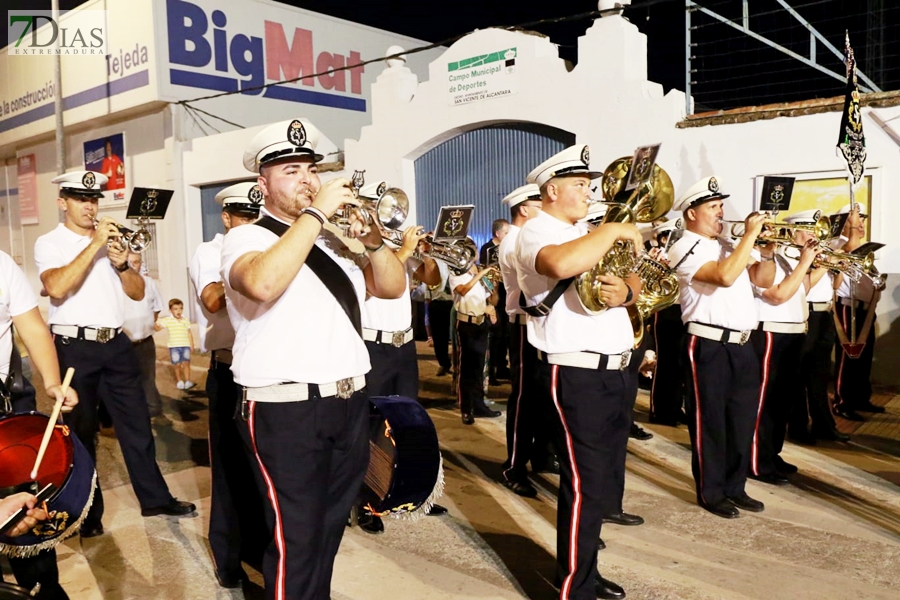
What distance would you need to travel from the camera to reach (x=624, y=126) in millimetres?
10172

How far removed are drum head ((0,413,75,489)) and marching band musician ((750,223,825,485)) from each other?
14.3ft

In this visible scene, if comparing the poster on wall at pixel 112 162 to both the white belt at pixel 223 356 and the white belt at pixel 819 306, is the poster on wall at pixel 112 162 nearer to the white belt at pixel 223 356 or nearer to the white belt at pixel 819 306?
the white belt at pixel 223 356

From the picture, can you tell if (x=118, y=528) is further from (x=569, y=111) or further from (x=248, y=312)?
(x=569, y=111)

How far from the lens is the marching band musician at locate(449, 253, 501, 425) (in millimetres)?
7844

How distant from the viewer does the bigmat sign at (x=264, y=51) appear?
17219 mm

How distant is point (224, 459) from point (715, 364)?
304 centimetres

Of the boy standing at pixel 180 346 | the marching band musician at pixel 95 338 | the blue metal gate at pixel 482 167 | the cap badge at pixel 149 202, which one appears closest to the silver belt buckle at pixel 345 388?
the marching band musician at pixel 95 338

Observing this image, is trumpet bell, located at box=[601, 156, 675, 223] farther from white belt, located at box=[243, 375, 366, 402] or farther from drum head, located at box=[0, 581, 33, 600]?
drum head, located at box=[0, 581, 33, 600]

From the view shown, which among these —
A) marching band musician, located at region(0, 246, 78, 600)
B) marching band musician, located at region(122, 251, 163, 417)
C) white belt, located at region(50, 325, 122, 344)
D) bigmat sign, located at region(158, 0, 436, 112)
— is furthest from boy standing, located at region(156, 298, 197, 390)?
bigmat sign, located at region(158, 0, 436, 112)

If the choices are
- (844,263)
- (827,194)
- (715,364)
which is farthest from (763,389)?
(827,194)

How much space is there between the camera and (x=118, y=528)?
4953mm

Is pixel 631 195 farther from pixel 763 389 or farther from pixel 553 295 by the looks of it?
pixel 763 389

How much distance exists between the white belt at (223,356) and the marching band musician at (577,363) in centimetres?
164

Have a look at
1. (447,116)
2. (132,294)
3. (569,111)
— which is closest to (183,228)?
(447,116)
